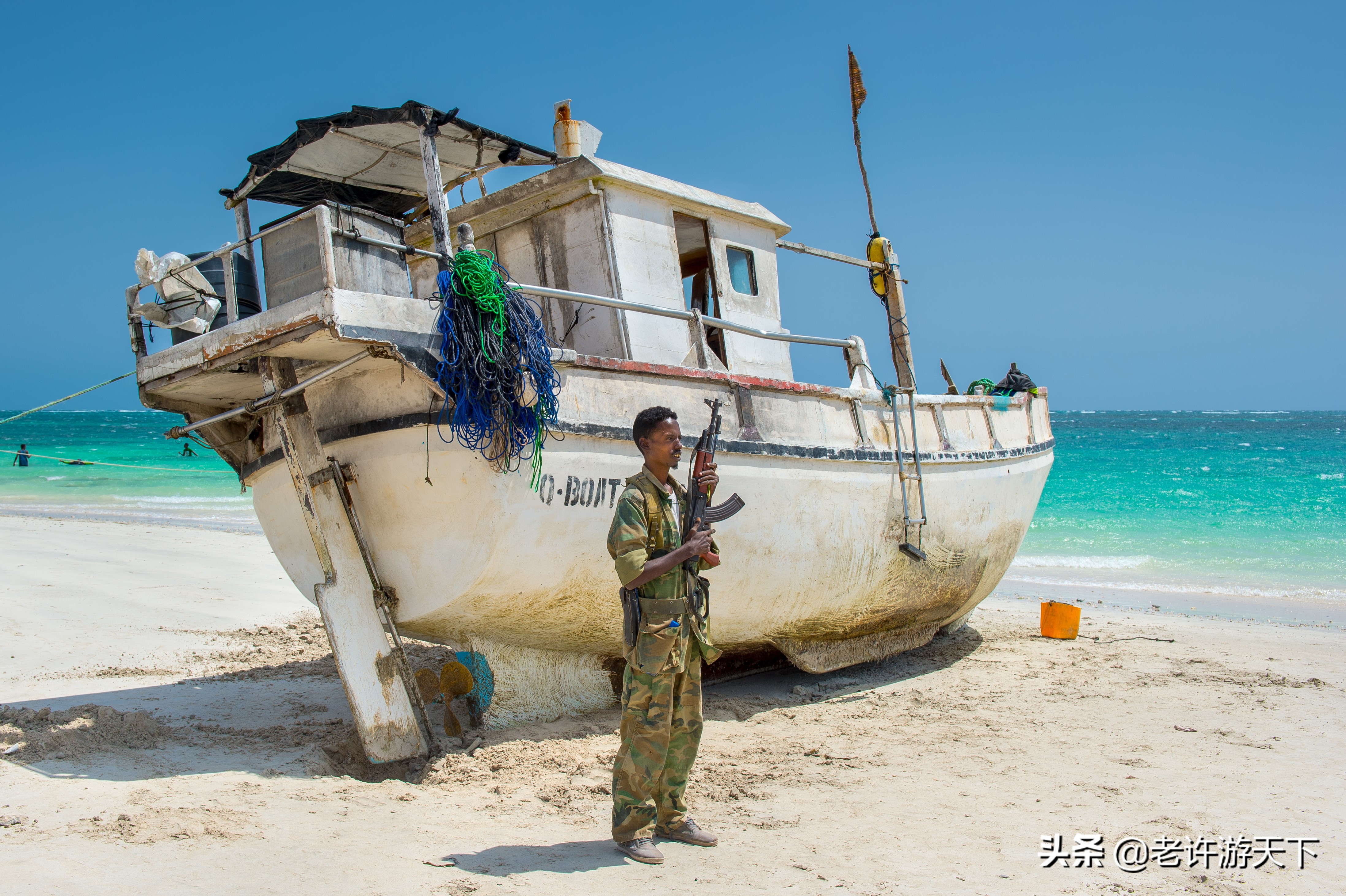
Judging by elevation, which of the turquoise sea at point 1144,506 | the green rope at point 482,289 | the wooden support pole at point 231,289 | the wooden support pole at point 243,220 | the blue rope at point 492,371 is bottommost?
the turquoise sea at point 1144,506

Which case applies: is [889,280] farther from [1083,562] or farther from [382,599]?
[1083,562]

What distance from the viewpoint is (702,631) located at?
3973 millimetres

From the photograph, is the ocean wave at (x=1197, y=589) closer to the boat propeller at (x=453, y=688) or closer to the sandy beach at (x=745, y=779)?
the sandy beach at (x=745, y=779)

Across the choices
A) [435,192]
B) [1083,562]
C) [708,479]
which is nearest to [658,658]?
[708,479]

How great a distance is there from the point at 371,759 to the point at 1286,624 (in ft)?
33.6

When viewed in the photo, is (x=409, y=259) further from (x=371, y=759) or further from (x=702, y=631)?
(x=702, y=631)

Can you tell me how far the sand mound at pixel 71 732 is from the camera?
506 centimetres

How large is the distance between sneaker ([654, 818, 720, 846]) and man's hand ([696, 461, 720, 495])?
1.45m

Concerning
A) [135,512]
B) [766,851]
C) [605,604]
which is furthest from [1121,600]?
[135,512]

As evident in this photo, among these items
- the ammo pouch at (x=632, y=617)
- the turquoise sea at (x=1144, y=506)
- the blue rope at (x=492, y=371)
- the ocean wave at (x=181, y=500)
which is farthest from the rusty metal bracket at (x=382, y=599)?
the ocean wave at (x=181, y=500)

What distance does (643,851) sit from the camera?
381 centimetres

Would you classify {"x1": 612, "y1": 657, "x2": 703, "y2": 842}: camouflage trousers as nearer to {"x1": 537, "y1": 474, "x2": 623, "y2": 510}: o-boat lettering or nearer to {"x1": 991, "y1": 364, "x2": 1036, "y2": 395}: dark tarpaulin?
{"x1": 537, "y1": 474, "x2": 623, "y2": 510}: o-boat lettering

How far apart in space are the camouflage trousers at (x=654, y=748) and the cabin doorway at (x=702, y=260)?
3.56m

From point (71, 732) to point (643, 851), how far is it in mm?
3661
